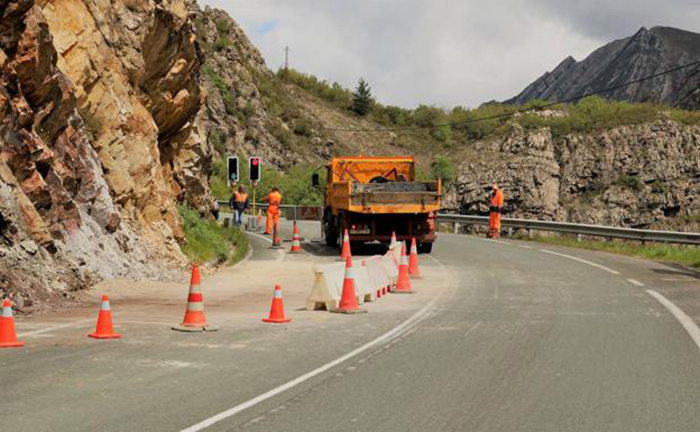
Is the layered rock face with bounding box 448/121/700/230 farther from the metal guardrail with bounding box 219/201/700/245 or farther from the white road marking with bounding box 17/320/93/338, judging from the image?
the white road marking with bounding box 17/320/93/338

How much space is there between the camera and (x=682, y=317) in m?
11.9

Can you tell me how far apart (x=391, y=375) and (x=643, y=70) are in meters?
102

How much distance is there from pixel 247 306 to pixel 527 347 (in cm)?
593

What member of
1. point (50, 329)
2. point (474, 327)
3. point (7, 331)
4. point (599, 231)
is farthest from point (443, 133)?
point (7, 331)

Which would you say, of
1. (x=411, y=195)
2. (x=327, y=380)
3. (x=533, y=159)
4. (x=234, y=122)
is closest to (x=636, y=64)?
(x=533, y=159)

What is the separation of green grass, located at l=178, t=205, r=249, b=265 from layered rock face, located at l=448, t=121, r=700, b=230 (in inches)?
1432

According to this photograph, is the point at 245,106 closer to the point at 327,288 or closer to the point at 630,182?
the point at 630,182

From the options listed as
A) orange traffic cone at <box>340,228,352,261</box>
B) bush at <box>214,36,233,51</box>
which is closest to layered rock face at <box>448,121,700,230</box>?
bush at <box>214,36,233,51</box>

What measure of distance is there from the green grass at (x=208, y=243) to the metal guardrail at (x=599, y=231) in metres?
12.0

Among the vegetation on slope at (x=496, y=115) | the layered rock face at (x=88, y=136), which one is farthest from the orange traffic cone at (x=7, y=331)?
the vegetation on slope at (x=496, y=115)

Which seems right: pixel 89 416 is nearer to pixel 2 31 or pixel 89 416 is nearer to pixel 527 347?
pixel 527 347

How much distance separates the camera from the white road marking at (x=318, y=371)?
20.1ft

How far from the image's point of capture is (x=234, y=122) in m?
68.6

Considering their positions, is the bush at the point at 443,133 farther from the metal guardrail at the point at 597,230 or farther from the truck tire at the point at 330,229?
the truck tire at the point at 330,229
